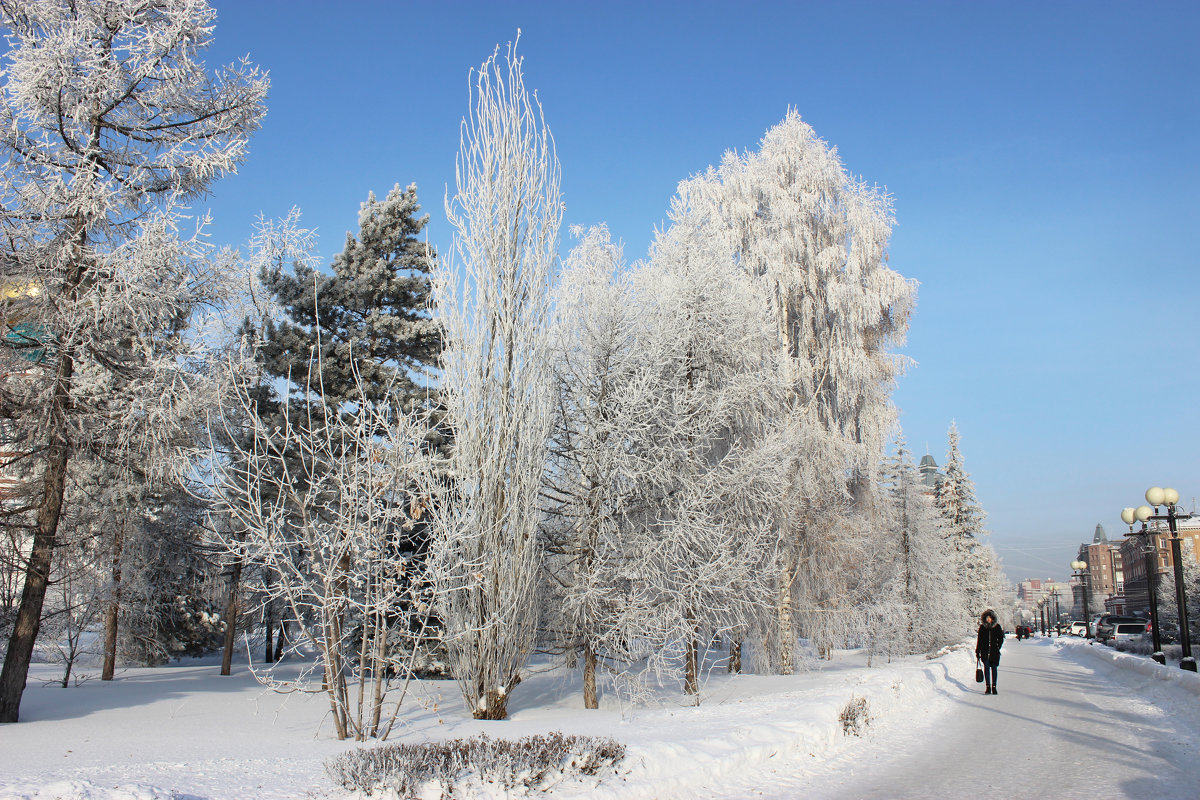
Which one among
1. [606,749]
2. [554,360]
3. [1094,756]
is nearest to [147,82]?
[554,360]

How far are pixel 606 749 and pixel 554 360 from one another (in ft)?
21.8

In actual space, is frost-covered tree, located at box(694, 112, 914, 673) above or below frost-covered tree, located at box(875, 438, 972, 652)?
above

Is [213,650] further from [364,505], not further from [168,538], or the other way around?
[364,505]

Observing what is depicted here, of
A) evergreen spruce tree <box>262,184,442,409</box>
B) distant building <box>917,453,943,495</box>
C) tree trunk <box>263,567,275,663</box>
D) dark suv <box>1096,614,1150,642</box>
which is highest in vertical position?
evergreen spruce tree <box>262,184,442,409</box>

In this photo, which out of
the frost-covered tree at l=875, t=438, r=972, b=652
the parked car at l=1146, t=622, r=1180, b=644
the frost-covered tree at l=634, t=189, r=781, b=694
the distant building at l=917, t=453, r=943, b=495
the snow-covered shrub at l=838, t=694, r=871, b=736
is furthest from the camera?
the parked car at l=1146, t=622, r=1180, b=644

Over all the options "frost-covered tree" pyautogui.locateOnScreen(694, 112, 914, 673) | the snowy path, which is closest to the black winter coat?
the snowy path

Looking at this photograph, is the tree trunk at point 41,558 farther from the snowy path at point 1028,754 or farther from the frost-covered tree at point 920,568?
the frost-covered tree at point 920,568

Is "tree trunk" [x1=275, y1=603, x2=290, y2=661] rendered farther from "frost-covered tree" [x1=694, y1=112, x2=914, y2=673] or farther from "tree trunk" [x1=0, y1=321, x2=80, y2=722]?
"frost-covered tree" [x1=694, y1=112, x2=914, y2=673]

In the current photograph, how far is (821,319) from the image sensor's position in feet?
64.5

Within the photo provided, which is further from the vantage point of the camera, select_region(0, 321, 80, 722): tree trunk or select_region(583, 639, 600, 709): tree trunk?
select_region(583, 639, 600, 709): tree trunk

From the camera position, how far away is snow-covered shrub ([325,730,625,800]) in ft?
17.9

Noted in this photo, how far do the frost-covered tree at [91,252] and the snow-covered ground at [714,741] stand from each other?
3001 millimetres

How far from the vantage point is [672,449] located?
447 inches

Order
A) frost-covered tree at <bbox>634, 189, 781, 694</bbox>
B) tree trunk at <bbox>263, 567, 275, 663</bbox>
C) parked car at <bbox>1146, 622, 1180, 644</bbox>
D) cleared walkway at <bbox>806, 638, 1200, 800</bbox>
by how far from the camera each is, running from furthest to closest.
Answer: parked car at <bbox>1146, 622, 1180, 644</bbox>, tree trunk at <bbox>263, 567, 275, 663</bbox>, frost-covered tree at <bbox>634, 189, 781, 694</bbox>, cleared walkway at <bbox>806, 638, 1200, 800</bbox>
